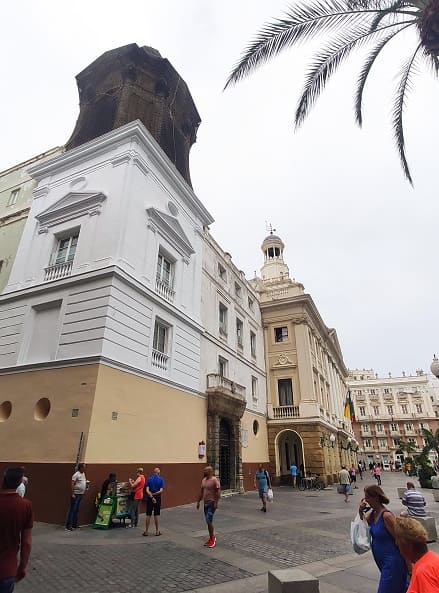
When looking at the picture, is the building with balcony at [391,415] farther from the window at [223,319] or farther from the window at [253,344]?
the window at [223,319]

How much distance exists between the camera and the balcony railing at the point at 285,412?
25430 millimetres

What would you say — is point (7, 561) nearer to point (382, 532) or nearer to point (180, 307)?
point (382, 532)

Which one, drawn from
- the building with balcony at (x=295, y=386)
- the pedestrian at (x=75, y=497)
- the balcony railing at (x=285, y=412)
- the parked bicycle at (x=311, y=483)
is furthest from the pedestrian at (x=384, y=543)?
the balcony railing at (x=285, y=412)

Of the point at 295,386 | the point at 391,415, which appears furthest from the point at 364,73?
the point at 391,415

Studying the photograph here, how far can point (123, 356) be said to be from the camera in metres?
11.8

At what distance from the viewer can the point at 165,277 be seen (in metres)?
15.9

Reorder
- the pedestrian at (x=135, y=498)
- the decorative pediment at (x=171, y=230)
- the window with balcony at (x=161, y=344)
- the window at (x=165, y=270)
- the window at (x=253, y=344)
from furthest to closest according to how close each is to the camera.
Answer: the window at (x=253, y=344) < the window at (x=165, y=270) < the decorative pediment at (x=171, y=230) < the window with balcony at (x=161, y=344) < the pedestrian at (x=135, y=498)

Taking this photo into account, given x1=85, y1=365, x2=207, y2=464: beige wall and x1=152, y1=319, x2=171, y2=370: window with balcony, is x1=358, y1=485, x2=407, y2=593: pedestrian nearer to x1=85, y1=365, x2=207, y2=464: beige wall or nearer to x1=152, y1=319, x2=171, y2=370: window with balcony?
x1=85, y1=365, x2=207, y2=464: beige wall

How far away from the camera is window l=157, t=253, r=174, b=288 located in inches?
610

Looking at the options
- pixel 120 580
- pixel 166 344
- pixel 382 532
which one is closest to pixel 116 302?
pixel 166 344

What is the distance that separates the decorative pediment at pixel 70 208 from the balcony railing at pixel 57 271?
229 centimetres

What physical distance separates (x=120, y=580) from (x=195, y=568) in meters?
1.30

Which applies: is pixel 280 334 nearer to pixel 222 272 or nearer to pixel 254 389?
pixel 254 389

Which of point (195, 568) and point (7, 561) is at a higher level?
point (7, 561)
